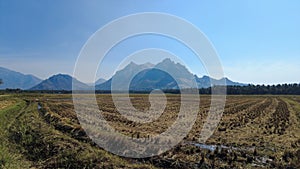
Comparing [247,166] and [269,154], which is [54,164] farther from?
[269,154]

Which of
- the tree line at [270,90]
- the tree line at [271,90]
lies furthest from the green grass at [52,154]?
the tree line at [271,90]

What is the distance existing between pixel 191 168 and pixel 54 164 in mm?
6620

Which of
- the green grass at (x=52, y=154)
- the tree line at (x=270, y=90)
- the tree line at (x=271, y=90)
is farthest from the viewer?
the tree line at (x=270, y=90)

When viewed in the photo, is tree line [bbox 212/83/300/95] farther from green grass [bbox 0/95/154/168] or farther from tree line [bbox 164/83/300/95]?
green grass [bbox 0/95/154/168]

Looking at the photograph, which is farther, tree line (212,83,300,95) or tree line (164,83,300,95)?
tree line (164,83,300,95)

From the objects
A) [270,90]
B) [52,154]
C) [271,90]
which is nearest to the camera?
[52,154]

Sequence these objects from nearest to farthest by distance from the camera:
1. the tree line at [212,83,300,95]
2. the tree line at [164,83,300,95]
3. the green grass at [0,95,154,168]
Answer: the green grass at [0,95,154,168] → the tree line at [212,83,300,95] → the tree line at [164,83,300,95]

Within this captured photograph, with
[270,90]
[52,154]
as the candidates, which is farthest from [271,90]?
[52,154]

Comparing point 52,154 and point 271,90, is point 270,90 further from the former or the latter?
point 52,154

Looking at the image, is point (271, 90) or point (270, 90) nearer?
point (270, 90)

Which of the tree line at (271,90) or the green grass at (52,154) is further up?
the tree line at (271,90)

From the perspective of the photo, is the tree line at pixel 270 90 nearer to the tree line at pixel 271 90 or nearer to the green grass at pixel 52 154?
the tree line at pixel 271 90

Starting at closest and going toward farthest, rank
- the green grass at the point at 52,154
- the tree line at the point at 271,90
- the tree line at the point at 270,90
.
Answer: the green grass at the point at 52,154, the tree line at the point at 271,90, the tree line at the point at 270,90

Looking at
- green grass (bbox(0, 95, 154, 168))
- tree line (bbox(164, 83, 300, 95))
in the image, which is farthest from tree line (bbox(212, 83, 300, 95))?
green grass (bbox(0, 95, 154, 168))
